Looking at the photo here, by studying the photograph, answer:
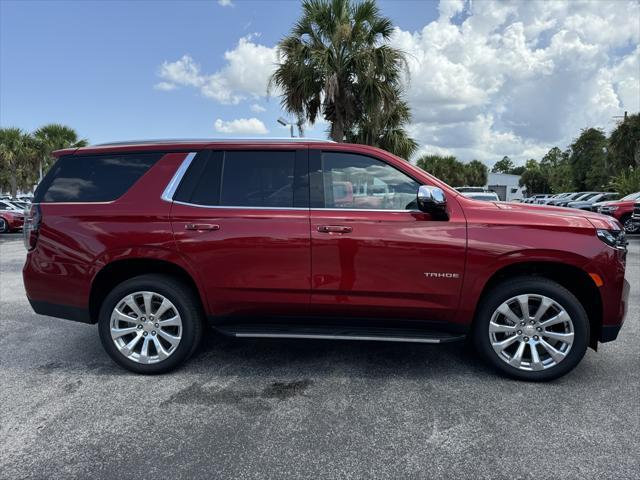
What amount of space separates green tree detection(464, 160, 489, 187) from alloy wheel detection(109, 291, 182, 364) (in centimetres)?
5268

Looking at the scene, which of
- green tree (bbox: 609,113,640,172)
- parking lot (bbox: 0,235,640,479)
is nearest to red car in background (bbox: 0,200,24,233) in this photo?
parking lot (bbox: 0,235,640,479)

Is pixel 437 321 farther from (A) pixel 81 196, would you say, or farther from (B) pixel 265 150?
(A) pixel 81 196

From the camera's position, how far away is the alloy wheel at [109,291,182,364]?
347cm

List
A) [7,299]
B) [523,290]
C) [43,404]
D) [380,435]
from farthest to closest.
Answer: [7,299]
[523,290]
[43,404]
[380,435]

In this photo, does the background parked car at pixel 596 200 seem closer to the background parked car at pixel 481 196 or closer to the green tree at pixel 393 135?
the green tree at pixel 393 135

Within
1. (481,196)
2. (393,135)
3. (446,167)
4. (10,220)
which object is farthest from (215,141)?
(446,167)

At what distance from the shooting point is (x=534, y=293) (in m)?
3.28

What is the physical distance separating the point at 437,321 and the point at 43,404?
2.90m

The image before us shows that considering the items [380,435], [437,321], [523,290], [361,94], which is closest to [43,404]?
[380,435]

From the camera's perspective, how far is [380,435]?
104 inches

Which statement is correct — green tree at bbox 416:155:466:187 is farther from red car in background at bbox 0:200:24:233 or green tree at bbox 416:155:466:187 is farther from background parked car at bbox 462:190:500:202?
red car in background at bbox 0:200:24:233

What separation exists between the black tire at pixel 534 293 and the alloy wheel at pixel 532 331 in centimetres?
3

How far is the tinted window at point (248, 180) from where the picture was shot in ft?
11.3

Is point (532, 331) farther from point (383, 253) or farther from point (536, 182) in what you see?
point (536, 182)
